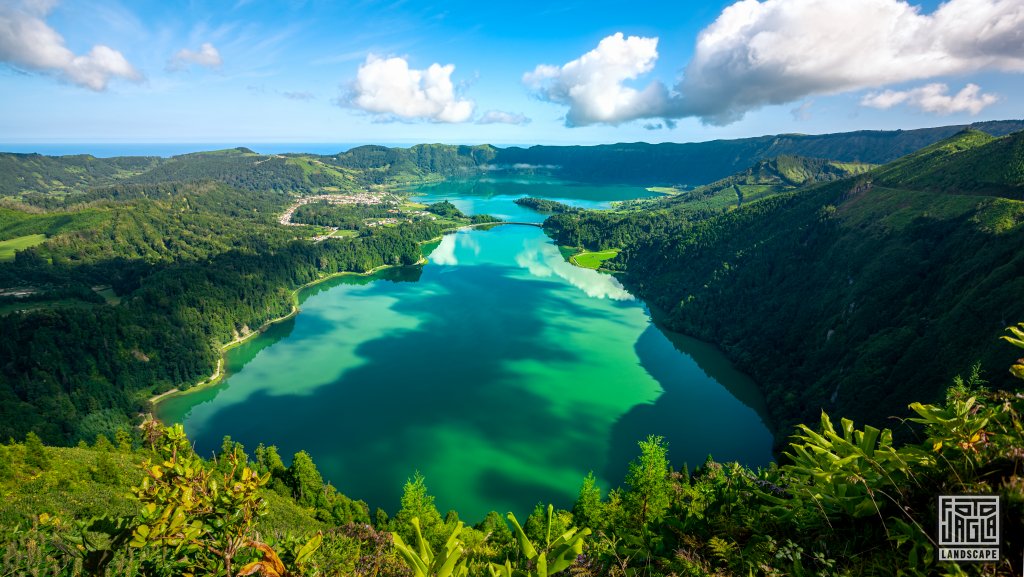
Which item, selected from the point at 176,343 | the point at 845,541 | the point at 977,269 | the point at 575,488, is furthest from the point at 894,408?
the point at 176,343

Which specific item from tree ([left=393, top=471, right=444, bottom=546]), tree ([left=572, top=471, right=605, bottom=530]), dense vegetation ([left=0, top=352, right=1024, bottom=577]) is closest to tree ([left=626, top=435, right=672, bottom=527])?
tree ([left=572, top=471, right=605, bottom=530])

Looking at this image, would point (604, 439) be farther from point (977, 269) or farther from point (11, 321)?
point (11, 321)

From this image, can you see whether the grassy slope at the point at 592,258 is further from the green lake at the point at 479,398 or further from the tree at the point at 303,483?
the tree at the point at 303,483

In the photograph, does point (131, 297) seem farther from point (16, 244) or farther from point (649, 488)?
point (649, 488)

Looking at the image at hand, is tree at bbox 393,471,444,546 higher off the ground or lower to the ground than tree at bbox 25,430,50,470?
lower

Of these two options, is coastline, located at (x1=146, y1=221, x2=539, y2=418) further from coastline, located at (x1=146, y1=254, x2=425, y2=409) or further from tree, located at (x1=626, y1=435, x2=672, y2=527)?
tree, located at (x1=626, y1=435, x2=672, y2=527)
